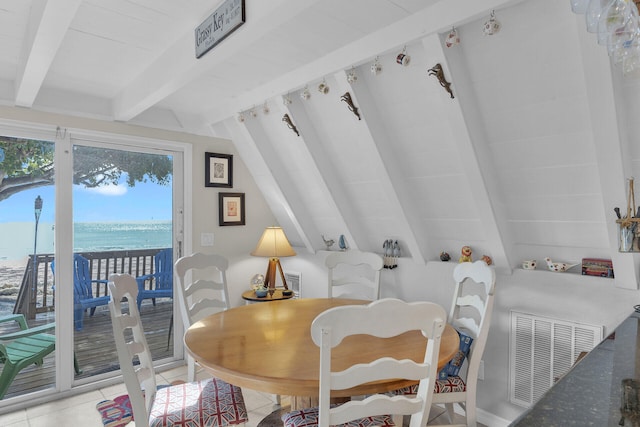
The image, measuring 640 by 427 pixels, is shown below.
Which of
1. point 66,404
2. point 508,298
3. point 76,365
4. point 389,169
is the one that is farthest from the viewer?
point 76,365

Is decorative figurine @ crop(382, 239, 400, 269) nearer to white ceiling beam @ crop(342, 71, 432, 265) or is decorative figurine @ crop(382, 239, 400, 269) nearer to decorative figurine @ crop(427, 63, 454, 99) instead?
white ceiling beam @ crop(342, 71, 432, 265)

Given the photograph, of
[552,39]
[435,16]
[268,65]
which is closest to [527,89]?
[552,39]

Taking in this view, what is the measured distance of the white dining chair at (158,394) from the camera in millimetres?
1606

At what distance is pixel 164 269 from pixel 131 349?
191 cm

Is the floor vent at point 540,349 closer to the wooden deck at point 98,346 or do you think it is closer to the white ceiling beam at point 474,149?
the white ceiling beam at point 474,149

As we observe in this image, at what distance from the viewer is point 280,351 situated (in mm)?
1728

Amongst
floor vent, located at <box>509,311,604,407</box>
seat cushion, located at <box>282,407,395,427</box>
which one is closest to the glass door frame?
seat cushion, located at <box>282,407,395,427</box>

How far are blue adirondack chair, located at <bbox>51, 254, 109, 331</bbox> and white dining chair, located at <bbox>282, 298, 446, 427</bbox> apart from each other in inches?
105

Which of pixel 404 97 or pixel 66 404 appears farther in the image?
pixel 66 404

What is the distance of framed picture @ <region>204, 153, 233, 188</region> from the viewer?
3680 millimetres

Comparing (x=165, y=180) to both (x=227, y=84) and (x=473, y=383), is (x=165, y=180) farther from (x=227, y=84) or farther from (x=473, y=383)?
(x=473, y=383)

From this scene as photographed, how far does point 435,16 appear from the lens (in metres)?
1.77

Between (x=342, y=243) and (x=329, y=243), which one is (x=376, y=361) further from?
(x=329, y=243)

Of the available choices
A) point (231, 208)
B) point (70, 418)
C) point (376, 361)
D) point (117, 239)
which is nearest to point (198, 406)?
point (376, 361)
